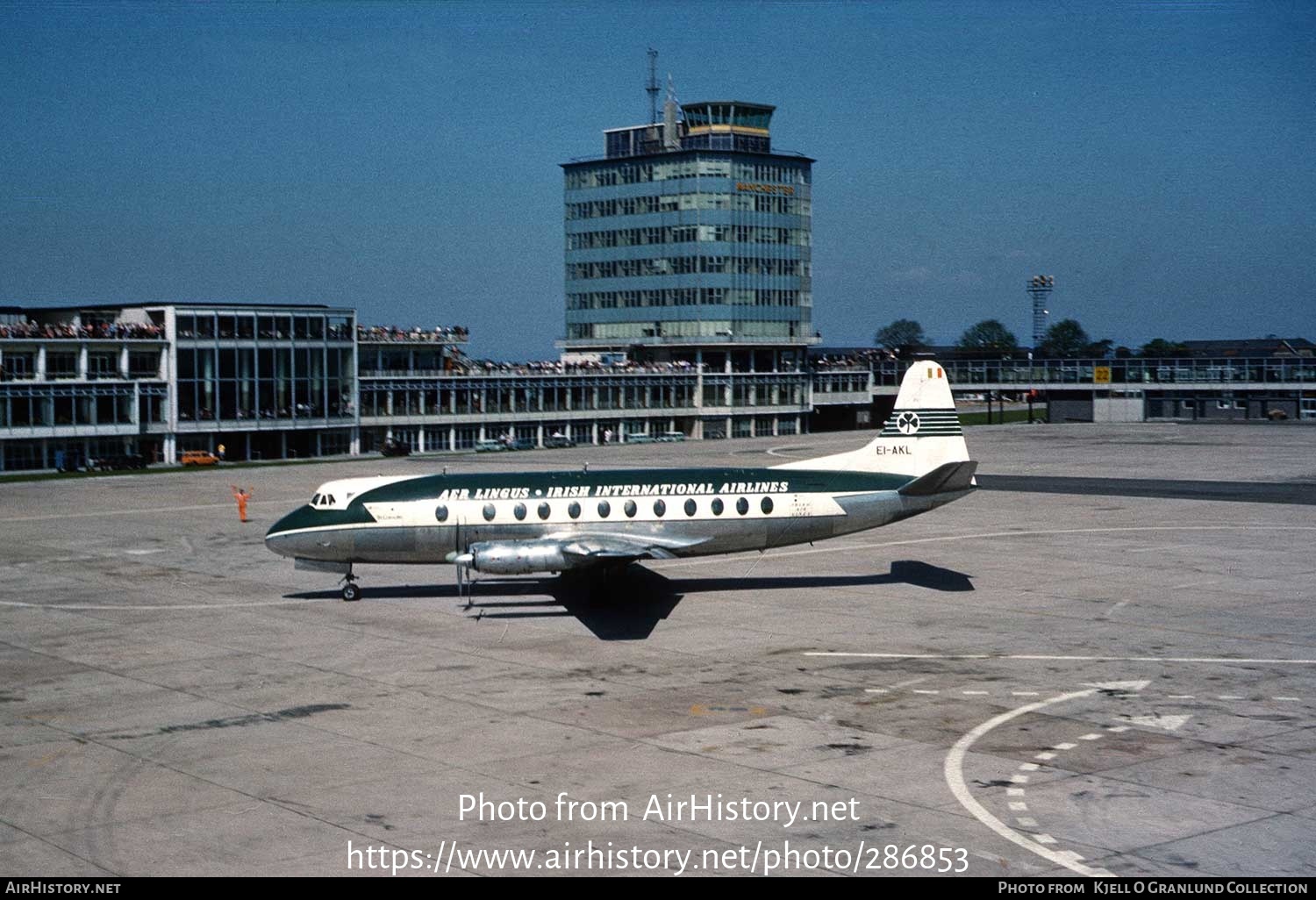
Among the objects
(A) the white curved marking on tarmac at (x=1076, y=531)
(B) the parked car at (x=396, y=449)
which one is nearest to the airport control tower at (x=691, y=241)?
(B) the parked car at (x=396, y=449)

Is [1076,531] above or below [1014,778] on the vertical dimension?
above

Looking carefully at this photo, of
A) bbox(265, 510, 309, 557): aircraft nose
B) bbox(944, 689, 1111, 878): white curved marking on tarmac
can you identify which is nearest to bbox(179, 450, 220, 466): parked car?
bbox(265, 510, 309, 557): aircraft nose

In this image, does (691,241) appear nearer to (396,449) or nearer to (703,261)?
(703,261)

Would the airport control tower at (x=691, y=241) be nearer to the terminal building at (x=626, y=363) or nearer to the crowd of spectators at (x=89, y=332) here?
the terminal building at (x=626, y=363)

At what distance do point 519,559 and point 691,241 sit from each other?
129 m

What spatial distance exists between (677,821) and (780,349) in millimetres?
151163

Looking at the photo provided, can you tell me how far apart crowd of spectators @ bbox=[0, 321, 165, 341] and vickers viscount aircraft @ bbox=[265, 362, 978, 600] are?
72885 millimetres

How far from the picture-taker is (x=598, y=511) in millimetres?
40781

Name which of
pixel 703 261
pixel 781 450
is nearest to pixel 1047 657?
pixel 781 450

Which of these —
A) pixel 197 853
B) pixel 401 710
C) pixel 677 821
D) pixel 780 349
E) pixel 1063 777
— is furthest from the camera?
pixel 780 349

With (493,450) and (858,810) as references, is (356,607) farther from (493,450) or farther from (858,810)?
(493,450)

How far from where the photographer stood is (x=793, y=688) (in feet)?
97.7

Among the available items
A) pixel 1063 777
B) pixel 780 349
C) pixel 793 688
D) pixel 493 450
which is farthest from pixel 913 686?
pixel 780 349

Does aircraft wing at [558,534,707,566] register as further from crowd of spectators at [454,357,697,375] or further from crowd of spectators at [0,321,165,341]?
crowd of spectators at [454,357,697,375]
